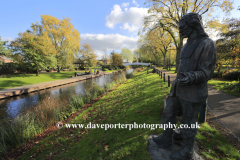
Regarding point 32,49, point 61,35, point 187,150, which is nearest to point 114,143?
point 187,150

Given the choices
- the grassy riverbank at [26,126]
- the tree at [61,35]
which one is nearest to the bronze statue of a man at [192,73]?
the grassy riverbank at [26,126]

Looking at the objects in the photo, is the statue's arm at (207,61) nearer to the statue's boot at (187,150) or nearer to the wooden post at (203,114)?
the statue's boot at (187,150)

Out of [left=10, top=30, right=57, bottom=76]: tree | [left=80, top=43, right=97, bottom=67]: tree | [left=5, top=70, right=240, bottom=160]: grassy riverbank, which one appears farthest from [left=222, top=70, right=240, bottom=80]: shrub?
[left=80, top=43, right=97, bottom=67]: tree

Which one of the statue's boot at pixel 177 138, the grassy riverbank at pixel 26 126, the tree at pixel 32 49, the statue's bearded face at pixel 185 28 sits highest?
the tree at pixel 32 49

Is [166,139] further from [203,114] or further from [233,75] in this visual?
[233,75]

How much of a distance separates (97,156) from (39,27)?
34.9 metres

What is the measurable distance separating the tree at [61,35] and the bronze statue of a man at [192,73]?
31.5m

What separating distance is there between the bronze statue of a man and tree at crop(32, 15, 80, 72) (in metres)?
31.5

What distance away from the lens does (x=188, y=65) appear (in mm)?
2225

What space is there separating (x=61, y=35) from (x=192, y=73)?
110 feet

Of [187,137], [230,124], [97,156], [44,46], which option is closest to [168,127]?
[187,137]

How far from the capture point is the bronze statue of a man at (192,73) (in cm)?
200

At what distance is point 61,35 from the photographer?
2850 cm

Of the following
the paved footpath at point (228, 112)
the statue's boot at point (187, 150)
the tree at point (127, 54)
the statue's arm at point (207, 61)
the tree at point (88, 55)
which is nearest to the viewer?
the statue's arm at point (207, 61)
